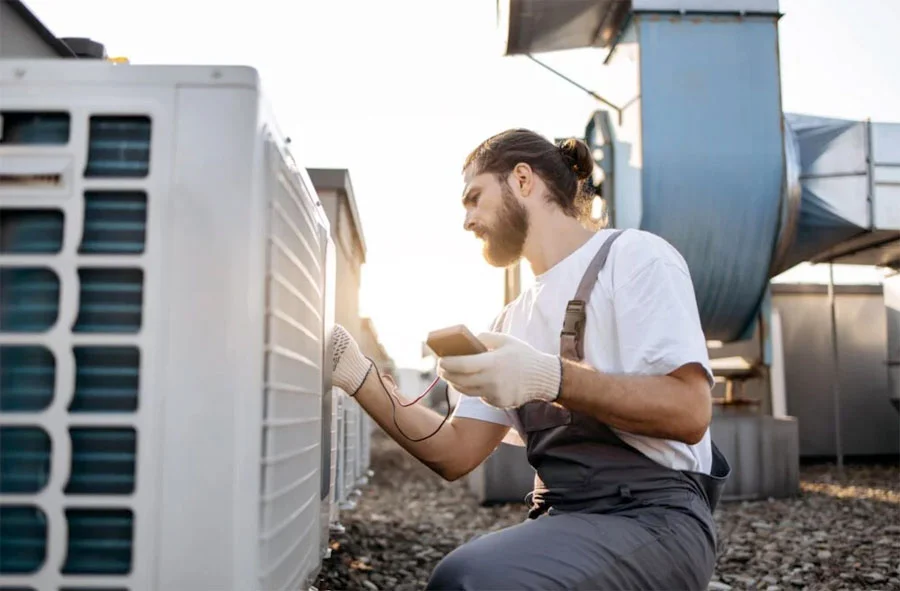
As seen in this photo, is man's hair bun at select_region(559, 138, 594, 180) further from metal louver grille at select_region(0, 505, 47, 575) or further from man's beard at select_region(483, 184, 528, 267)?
metal louver grille at select_region(0, 505, 47, 575)

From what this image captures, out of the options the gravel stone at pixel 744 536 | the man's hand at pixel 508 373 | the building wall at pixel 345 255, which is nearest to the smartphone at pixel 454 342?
the man's hand at pixel 508 373

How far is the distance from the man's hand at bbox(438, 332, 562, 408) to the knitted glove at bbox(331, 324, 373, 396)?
1.56 ft

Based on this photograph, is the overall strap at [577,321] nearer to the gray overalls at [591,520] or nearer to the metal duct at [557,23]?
the gray overalls at [591,520]

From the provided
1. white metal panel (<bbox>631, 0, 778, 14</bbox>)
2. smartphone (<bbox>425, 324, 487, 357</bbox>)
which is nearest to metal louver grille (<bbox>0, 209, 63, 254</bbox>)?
smartphone (<bbox>425, 324, 487, 357</bbox>)

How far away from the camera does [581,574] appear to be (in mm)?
1507

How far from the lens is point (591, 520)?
1.64 meters

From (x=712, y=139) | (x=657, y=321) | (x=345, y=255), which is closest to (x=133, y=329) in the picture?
(x=657, y=321)

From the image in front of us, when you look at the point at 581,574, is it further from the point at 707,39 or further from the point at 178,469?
the point at 707,39

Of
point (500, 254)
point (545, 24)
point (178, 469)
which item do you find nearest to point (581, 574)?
point (178, 469)

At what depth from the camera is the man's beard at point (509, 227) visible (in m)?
2.15

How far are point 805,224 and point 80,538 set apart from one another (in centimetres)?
638

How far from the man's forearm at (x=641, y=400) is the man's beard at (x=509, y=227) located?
573 mm

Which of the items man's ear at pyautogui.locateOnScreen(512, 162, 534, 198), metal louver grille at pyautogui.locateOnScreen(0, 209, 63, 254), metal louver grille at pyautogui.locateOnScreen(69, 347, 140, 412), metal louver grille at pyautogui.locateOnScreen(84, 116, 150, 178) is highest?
man's ear at pyautogui.locateOnScreen(512, 162, 534, 198)

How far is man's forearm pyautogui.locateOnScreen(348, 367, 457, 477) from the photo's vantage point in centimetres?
214
